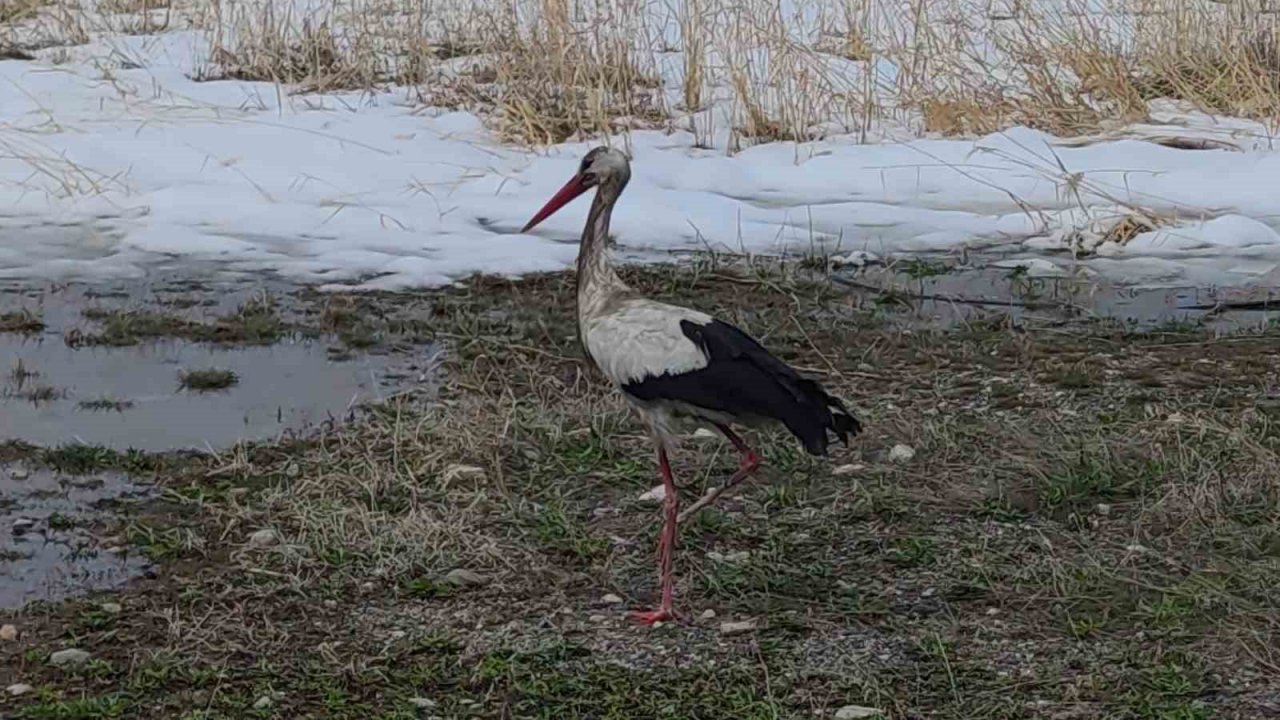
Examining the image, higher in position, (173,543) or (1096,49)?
(1096,49)

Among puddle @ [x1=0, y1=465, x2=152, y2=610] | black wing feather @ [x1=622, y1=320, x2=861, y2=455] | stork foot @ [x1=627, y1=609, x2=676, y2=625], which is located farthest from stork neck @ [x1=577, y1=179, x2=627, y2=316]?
puddle @ [x1=0, y1=465, x2=152, y2=610]

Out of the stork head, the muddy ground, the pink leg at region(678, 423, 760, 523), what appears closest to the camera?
the muddy ground

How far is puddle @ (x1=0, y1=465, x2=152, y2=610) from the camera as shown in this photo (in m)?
4.79

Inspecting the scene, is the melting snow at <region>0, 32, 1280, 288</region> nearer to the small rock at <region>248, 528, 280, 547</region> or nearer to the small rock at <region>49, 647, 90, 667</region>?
the small rock at <region>248, 528, 280, 547</region>

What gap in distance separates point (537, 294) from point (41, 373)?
202 cm

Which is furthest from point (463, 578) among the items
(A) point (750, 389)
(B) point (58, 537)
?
(B) point (58, 537)

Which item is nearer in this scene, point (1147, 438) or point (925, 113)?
point (1147, 438)

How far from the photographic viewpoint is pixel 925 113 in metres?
10.3

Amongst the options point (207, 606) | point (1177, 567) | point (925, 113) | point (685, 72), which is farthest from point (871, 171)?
point (207, 606)

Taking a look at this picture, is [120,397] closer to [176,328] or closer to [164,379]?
[164,379]

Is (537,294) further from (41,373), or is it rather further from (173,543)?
(173,543)

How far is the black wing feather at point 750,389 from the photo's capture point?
4.63m

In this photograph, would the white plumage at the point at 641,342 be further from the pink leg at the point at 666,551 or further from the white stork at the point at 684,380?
the pink leg at the point at 666,551

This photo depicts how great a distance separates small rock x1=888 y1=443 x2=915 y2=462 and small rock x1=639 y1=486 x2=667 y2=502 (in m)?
0.74
